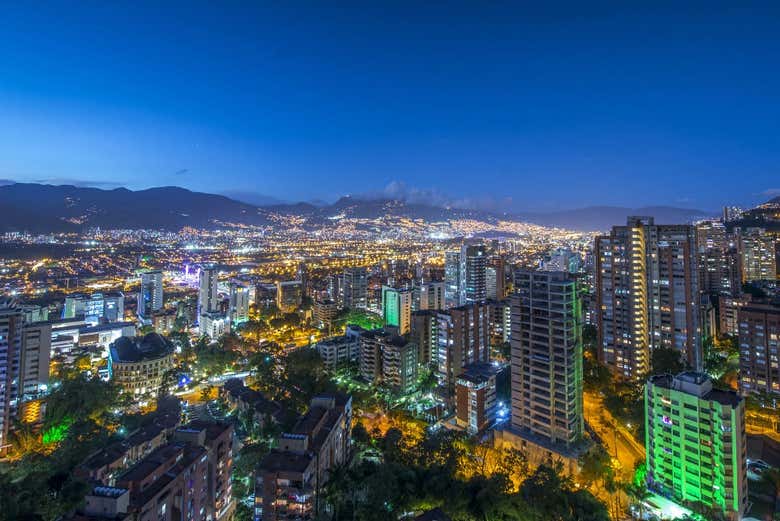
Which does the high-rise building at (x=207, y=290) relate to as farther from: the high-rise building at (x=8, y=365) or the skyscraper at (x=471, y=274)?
the skyscraper at (x=471, y=274)

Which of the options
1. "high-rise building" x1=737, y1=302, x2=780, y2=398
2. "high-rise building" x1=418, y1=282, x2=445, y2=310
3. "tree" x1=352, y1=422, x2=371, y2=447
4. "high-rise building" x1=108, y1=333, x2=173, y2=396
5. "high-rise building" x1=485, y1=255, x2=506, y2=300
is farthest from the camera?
"high-rise building" x1=485, y1=255, x2=506, y2=300

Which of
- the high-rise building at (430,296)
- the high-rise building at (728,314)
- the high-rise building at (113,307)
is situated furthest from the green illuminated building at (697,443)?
the high-rise building at (113,307)

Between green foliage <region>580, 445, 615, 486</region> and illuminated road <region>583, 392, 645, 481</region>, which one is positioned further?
illuminated road <region>583, 392, 645, 481</region>

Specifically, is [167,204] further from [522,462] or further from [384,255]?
[522,462]

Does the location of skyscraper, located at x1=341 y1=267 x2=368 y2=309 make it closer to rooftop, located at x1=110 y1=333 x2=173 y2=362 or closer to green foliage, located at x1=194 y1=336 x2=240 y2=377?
green foliage, located at x1=194 y1=336 x2=240 y2=377

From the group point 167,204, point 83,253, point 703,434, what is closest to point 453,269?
point 703,434

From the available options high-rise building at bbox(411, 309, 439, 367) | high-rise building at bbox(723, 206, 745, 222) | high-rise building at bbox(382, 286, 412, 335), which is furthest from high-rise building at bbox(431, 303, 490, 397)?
high-rise building at bbox(723, 206, 745, 222)

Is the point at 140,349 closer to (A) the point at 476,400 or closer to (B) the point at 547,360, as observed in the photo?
(A) the point at 476,400
